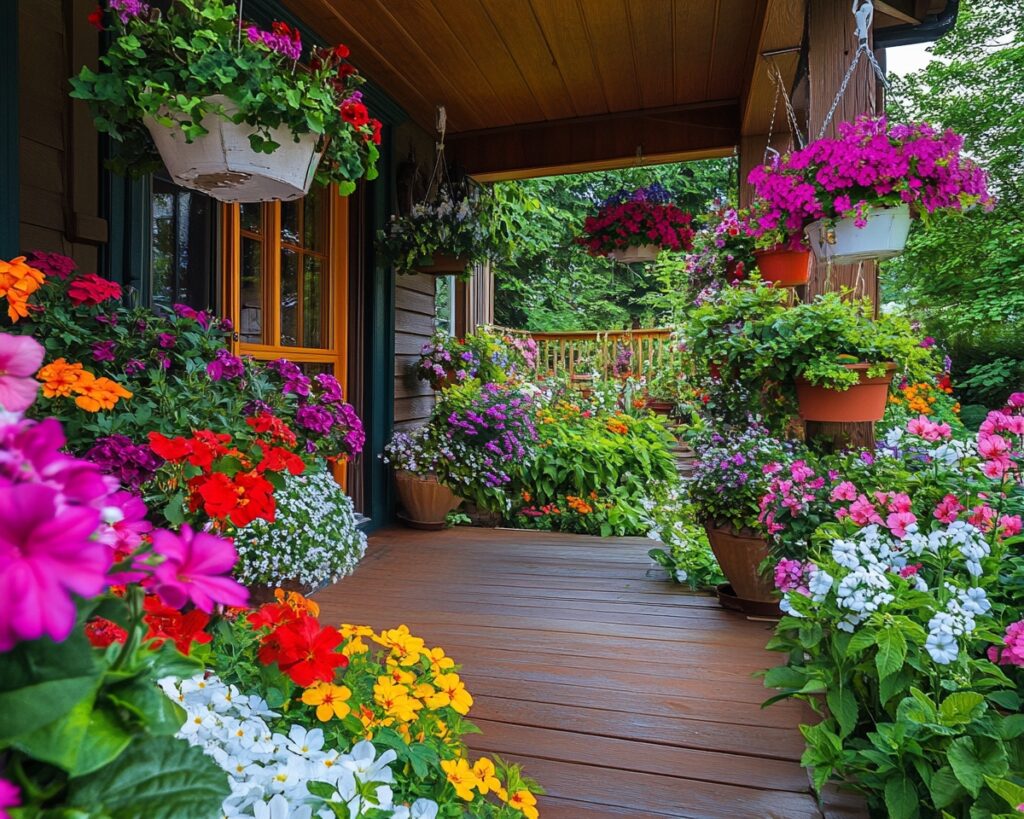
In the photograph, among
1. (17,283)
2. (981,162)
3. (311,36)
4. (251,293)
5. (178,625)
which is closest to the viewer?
(178,625)

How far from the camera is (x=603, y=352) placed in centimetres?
723

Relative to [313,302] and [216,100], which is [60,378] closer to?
[216,100]

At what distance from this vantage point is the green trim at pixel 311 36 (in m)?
2.66

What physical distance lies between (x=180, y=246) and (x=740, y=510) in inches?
84.8

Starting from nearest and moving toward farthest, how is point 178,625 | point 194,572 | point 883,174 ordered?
point 194,572 → point 178,625 → point 883,174

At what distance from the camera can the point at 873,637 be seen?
121 centimetres

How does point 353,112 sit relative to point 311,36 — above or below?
below

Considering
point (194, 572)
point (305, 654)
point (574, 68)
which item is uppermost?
point (574, 68)

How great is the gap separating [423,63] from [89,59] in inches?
66.9

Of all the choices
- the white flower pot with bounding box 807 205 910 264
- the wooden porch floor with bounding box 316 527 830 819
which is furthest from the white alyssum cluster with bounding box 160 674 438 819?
the white flower pot with bounding box 807 205 910 264

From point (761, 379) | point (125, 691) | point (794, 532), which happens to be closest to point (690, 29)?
point (761, 379)

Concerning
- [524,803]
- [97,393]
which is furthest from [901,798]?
[97,393]

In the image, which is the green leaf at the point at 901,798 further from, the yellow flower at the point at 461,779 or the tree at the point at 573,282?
the tree at the point at 573,282

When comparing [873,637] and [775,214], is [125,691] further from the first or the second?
[775,214]
